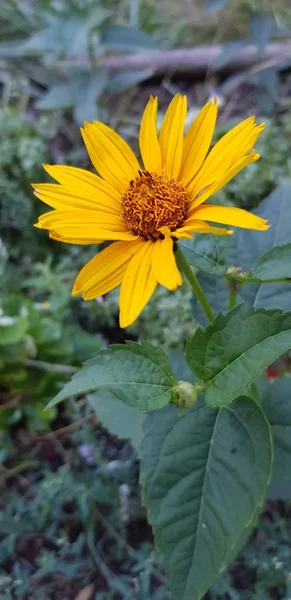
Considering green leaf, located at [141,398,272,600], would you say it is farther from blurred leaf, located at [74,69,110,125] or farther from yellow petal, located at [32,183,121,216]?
blurred leaf, located at [74,69,110,125]

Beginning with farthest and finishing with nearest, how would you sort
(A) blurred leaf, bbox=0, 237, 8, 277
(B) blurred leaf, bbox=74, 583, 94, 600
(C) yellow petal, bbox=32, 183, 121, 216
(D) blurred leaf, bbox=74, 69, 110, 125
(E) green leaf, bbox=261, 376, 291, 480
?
(D) blurred leaf, bbox=74, 69, 110, 125
(A) blurred leaf, bbox=0, 237, 8, 277
(B) blurred leaf, bbox=74, 583, 94, 600
(E) green leaf, bbox=261, 376, 291, 480
(C) yellow petal, bbox=32, 183, 121, 216

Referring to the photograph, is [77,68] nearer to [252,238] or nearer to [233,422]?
[252,238]

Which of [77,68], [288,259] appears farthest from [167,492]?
[77,68]

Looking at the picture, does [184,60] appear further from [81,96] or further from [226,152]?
[226,152]

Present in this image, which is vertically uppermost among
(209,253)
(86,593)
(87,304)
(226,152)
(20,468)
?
(226,152)

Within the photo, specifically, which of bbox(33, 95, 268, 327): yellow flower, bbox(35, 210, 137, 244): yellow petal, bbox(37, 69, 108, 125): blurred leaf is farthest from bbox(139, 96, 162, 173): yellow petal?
bbox(37, 69, 108, 125): blurred leaf

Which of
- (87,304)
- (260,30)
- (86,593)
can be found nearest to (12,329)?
(87,304)
